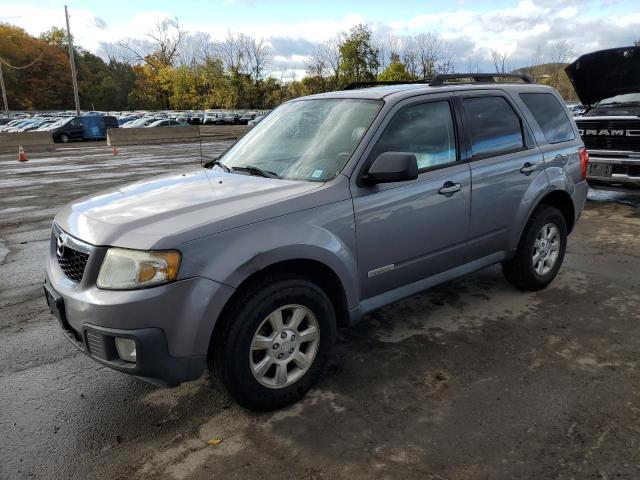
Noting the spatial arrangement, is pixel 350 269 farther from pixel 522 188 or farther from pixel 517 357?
pixel 522 188

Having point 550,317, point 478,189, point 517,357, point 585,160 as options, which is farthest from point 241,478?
point 585,160

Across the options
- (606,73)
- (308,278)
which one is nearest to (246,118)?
(606,73)

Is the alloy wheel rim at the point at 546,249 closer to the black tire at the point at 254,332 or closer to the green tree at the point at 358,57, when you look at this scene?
the black tire at the point at 254,332

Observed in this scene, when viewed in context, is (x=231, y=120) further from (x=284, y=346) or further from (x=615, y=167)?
(x=284, y=346)

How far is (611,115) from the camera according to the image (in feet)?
28.4

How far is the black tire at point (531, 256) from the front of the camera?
4.44m

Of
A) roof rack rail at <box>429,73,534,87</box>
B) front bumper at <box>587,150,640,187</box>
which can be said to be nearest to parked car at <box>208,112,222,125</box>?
front bumper at <box>587,150,640,187</box>

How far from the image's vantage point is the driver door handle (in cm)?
424

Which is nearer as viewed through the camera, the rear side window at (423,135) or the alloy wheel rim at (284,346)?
the alloy wheel rim at (284,346)

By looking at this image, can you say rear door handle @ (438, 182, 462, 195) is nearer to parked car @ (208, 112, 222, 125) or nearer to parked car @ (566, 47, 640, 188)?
parked car @ (566, 47, 640, 188)

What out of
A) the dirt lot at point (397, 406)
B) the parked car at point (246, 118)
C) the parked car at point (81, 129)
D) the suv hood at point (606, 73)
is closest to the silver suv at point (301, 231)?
the dirt lot at point (397, 406)

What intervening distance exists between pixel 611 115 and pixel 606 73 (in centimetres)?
73

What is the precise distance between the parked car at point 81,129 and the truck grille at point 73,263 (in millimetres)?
32686

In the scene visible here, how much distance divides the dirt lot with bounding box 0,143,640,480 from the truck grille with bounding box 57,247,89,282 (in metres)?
0.84
